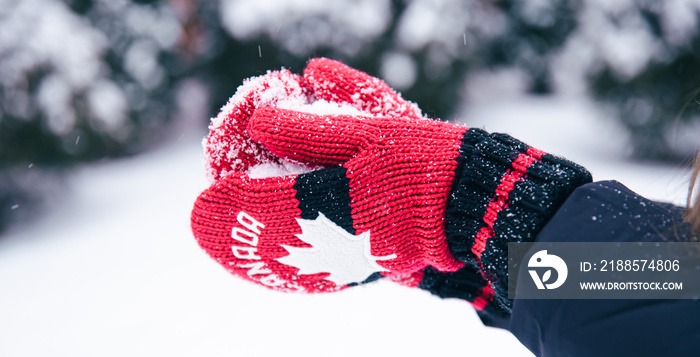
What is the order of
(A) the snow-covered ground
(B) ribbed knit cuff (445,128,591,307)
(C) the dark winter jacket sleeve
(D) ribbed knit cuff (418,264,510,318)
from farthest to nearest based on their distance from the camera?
(A) the snow-covered ground, (D) ribbed knit cuff (418,264,510,318), (B) ribbed knit cuff (445,128,591,307), (C) the dark winter jacket sleeve

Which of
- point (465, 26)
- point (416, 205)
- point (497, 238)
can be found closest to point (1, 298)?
point (416, 205)

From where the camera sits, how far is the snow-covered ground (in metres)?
1.31

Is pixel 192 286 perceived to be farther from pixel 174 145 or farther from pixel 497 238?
pixel 497 238

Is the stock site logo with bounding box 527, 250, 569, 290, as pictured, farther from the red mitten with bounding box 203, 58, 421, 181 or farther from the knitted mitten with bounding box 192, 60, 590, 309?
the red mitten with bounding box 203, 58, 421, 181

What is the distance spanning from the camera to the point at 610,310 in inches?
19.1

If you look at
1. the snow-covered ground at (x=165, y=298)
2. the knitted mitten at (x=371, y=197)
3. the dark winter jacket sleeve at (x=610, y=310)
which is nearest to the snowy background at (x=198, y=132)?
the snow-covered ground at (x=165, y=298)

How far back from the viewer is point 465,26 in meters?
2.29

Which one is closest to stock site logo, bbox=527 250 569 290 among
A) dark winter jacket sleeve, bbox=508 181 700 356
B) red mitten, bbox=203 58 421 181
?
dark winter jacket sleeve, bbox=508 181 700 356

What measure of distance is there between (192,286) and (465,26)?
1814 millimetres

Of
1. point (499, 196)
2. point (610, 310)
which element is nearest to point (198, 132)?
point (499, 196)

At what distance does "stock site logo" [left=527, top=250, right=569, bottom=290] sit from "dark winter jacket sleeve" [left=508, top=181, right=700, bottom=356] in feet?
0.06

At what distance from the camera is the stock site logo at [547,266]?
1.74 feet

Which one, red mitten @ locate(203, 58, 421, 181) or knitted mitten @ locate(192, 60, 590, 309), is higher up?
red mitten @ locate(203, 58, 421, 181)

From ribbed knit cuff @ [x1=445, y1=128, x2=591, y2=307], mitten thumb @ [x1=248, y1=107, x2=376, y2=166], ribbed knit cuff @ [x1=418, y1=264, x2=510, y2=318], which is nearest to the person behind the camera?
ribbed knit cuff @ [x1=445, y1=128, x2=591, y2=307]
